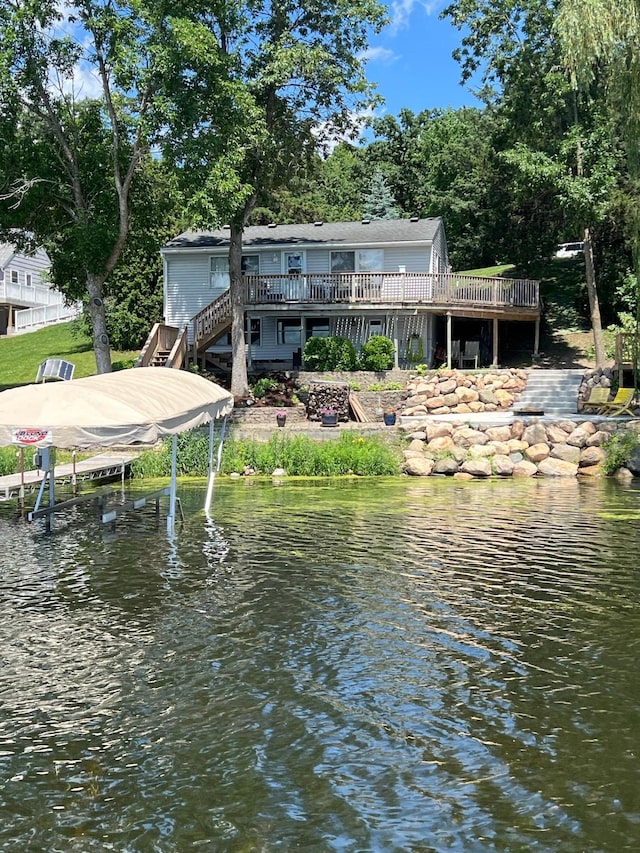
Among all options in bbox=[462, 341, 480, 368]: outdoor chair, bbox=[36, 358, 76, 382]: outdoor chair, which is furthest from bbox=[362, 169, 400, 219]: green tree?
bbox=[36, 358, 76, 382]: outdoor chair

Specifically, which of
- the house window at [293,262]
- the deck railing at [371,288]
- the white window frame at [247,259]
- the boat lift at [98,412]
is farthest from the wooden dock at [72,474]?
the house window at [293,262]

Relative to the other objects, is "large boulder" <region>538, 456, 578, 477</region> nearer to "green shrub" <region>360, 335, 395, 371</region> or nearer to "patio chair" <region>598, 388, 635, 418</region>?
"patio chair" <region>598, 388, 635, 418</region>

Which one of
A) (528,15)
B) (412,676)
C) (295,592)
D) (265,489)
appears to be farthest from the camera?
(528,15)

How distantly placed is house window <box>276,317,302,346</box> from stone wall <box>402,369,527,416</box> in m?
8.47

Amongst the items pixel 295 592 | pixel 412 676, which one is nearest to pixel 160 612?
pixel 295 592

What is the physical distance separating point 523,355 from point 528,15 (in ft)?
49.0

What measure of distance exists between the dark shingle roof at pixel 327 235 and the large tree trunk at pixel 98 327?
8.54 meters

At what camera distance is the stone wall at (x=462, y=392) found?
30.0 meters

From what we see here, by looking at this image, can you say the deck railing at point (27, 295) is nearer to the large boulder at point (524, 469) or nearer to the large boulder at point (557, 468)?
the large boulder at point (524, 469)

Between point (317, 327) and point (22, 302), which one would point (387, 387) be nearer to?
point (317, 327)

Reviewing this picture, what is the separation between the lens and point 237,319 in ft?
107

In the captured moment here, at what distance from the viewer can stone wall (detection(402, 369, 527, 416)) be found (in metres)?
30.0

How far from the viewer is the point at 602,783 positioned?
595 centimetres

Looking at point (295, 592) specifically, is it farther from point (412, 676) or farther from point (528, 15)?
point (528, 15)
